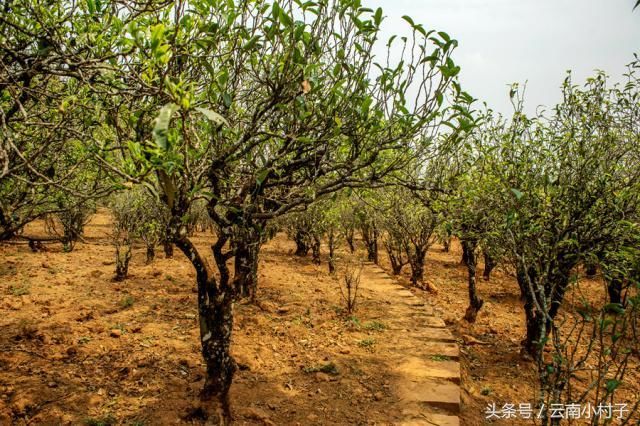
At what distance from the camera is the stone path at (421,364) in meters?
5.19

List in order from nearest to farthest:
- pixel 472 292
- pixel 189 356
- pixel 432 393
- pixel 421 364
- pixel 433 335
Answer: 1. pixel 432 393
2. pixel 189 356
3. pixel 421 364
4. pixel 433 335
5. pixel 472 292

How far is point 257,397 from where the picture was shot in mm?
5207

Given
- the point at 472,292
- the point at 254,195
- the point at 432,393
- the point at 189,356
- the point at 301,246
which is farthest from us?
the point at 301,246

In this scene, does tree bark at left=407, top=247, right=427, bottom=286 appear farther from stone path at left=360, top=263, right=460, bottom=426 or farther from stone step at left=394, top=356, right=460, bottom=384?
stone step at left=394, top=356, right=460, bottom=384

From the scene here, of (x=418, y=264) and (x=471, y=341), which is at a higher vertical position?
(x=418, y=264)

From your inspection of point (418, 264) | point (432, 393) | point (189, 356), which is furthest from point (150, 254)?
point (432, 393)

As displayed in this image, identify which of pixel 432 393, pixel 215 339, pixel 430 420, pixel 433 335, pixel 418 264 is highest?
pixel 418 264

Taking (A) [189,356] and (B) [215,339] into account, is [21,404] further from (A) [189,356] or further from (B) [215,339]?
(B) [215,339]

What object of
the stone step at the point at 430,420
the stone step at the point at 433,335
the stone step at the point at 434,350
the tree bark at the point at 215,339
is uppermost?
the tree bark at the point at 215,339

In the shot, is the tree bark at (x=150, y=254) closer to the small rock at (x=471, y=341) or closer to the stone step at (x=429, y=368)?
the stone step at (x=429, y=368)

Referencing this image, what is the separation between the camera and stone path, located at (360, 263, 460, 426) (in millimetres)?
5188

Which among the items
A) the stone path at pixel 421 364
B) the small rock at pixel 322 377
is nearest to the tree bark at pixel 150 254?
the stone path at pixel 421 364

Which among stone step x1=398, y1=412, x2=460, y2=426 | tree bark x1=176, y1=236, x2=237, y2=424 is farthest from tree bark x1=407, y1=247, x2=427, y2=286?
tree bark x1=176, y1=236, x2=237, y2=424

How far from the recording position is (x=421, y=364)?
21.2 feet
